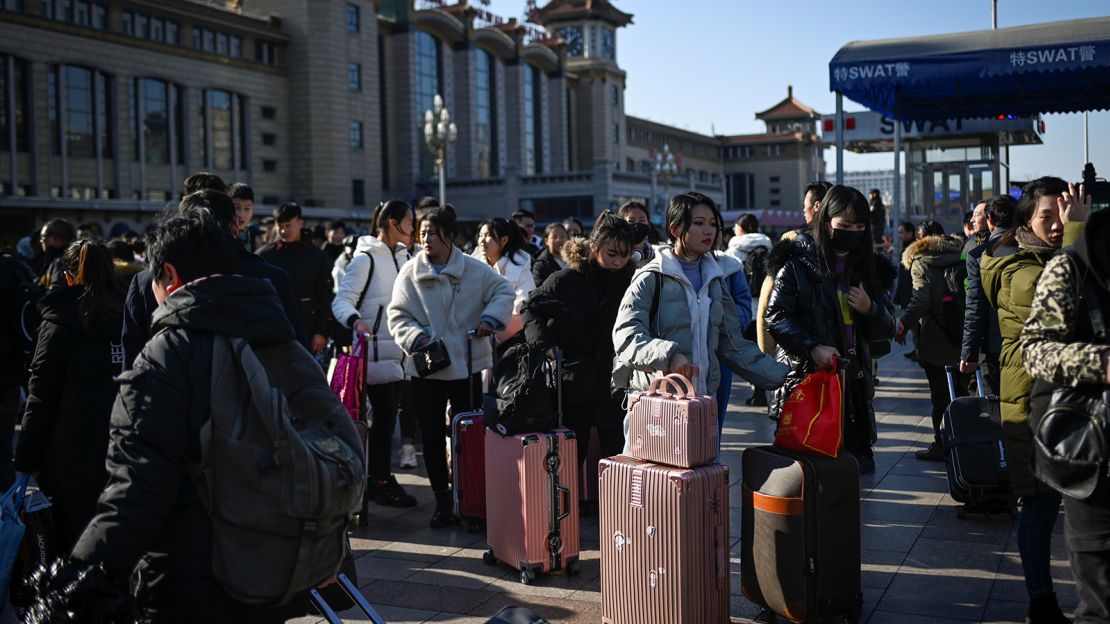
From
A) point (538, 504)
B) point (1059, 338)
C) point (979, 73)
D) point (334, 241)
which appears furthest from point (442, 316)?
point (334, 241)

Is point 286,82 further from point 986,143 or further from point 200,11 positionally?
point 986,143

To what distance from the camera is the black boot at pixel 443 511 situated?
21.6 ft

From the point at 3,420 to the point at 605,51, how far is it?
76768 mm

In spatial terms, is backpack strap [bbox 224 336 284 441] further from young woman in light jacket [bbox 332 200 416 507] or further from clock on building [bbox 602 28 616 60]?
clock on building [bbox 602 28 616 60]

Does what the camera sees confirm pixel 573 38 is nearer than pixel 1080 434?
No

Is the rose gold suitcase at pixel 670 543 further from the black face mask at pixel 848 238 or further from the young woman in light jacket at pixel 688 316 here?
the black face mask at pixel 848 238

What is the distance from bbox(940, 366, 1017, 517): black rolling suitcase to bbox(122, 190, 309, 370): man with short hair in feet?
12.1

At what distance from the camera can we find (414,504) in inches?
283

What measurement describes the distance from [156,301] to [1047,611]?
3.83 meters

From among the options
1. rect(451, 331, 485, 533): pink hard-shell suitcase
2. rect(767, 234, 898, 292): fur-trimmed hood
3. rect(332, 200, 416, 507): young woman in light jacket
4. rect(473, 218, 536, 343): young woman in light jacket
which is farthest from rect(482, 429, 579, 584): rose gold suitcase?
rect(473, 218, 536, 343): young woman in light jacket

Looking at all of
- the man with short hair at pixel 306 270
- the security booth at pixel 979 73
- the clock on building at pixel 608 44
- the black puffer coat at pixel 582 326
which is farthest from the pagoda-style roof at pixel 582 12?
the black puffer coat at pixel 582 326

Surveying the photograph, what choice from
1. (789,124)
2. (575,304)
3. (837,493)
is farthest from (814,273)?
(789,124)

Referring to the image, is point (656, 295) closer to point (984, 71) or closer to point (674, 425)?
point (674, 425)

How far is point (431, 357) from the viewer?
6352mm
